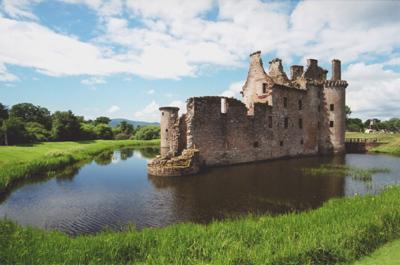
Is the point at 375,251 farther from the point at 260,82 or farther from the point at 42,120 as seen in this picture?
the point at 42,120

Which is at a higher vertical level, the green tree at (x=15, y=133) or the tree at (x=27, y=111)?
the tree at (x=27, y=111)

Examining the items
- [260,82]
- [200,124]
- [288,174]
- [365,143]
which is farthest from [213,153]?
[365,143]

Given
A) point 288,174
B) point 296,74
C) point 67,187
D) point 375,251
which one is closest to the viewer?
point 375,251

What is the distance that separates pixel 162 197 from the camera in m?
16.0

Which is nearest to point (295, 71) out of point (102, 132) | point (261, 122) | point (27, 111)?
point (261, 122)

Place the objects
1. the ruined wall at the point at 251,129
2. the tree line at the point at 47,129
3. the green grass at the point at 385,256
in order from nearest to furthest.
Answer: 1. the green grass at the point at 385,256
2. the ruined wall at the point at 251,129
3. the tree line at the point at 47,129

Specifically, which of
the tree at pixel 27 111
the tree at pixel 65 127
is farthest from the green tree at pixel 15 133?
the tree at pixel 27 111

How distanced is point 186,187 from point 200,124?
915 centimetres

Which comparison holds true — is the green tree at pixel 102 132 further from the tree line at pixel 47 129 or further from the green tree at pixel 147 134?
the green tree at pixel 147 134

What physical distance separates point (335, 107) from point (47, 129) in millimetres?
55718

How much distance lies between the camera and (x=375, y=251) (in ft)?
26.8

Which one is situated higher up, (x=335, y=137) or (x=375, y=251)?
(x=335, y=137)

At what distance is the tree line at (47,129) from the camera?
1698 inches

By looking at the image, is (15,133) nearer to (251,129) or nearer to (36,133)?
(36,133)
